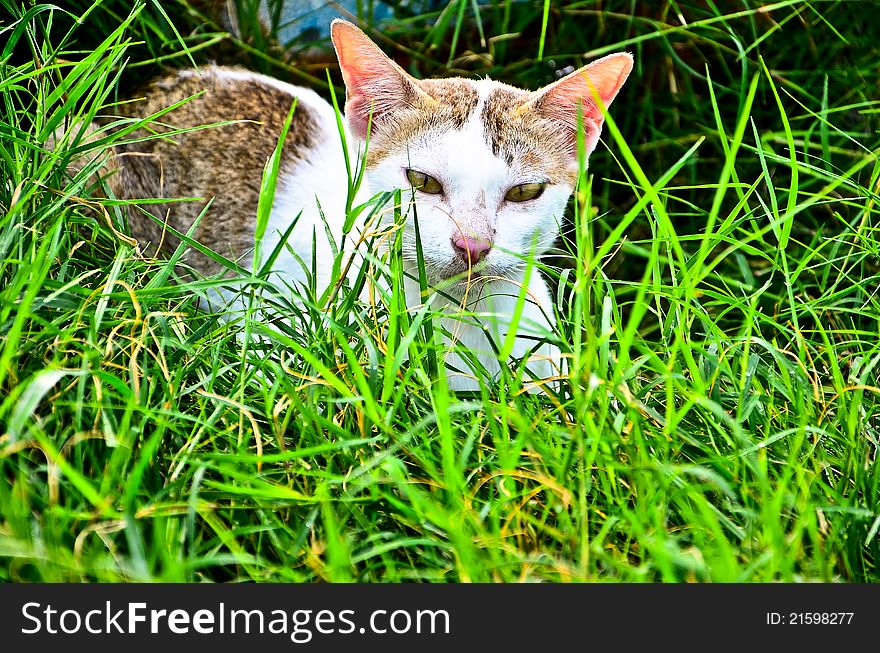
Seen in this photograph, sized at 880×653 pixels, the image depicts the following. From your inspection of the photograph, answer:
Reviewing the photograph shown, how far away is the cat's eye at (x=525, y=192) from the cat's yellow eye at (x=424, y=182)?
13 centimetres

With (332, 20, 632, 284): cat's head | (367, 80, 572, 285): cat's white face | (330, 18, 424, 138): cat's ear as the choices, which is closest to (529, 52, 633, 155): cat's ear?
(332, 20, 632, 284): cat's head

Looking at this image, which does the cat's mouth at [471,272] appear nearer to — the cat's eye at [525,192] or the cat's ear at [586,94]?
the cat's eye at [525,192]

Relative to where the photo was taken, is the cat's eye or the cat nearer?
the cat

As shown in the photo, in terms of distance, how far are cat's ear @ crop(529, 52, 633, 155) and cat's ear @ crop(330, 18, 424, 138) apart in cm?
24

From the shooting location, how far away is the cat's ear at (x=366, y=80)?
5.06ft

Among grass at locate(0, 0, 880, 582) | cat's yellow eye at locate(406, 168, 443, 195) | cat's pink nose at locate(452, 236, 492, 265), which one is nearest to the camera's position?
grass at locate(0, 0, 880, 582)

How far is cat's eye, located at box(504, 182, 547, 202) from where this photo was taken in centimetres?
156

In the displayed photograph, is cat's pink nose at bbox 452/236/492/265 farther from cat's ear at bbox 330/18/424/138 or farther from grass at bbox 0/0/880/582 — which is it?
cat's ear at bbox 330/18/424/138

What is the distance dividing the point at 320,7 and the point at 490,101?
99 cm

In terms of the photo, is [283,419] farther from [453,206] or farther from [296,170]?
[296,170]

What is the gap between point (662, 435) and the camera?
1263mm

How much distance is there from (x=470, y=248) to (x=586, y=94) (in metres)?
0.41

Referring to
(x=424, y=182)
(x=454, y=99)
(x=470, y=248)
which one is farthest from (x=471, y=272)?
(x=454, y=99)
